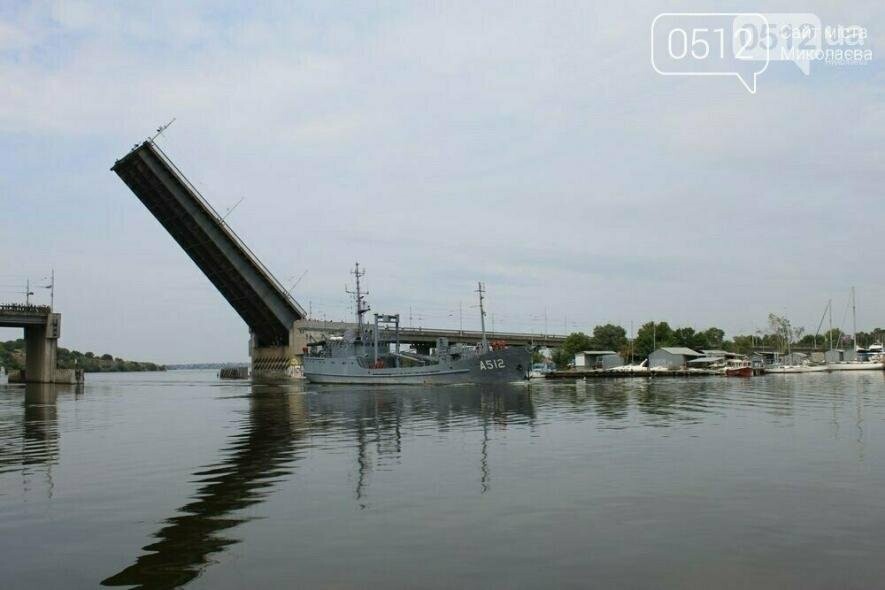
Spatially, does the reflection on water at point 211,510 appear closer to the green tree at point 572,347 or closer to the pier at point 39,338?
the pier at point 39,338

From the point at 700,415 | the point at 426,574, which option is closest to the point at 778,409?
Result: the point at 700,415

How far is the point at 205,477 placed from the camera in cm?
1178

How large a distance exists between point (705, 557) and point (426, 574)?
2779 mm

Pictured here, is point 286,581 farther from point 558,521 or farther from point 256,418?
point 256,418

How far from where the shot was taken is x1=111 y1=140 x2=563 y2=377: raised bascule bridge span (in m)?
47.9

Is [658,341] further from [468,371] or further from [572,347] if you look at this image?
[468,371]

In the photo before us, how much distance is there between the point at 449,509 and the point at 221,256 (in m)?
47.9

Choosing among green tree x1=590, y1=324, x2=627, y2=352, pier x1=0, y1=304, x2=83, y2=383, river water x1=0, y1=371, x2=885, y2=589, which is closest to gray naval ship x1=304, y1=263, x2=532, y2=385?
pier x1=0, y1=304, x2=83, y2=383

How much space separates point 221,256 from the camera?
53.3 meters

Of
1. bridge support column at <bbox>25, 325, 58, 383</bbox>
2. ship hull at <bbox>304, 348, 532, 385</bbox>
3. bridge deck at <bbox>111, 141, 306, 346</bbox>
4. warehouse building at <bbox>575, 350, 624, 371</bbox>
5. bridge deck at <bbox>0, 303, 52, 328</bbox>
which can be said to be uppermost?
bridge deck at <bbox>111, 141, 306, 346</bbox>

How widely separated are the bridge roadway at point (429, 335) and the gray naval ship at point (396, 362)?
244 centimetres

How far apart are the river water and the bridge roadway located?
5418 cm

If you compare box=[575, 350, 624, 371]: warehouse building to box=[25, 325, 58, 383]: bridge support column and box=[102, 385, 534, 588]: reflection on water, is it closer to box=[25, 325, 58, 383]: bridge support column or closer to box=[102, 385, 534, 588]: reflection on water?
box=[25, 325, 58, 383]: bridge support column

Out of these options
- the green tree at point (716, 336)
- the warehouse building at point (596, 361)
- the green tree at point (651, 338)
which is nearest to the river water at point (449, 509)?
the warehouse building at point (596, 361)
